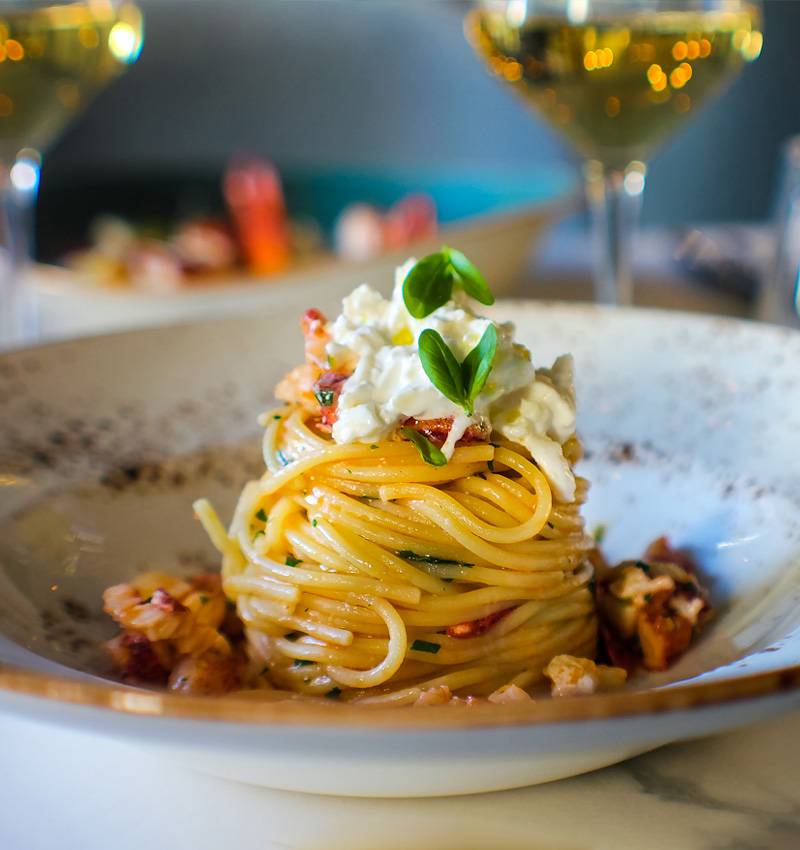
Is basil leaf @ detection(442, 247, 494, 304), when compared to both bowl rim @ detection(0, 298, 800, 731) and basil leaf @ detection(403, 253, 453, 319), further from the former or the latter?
bowl rim @ detection(0, 298, 800, 731)

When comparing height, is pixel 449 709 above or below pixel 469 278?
below

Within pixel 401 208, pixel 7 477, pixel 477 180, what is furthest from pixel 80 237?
pixel 7 477

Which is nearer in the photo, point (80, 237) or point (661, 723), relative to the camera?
point (661, 723)

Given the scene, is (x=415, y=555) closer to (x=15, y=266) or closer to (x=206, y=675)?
(x=206, y=675)

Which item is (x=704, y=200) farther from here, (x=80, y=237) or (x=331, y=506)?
(x=331, y=506)

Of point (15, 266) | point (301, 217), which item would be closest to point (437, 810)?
point (15, 266)

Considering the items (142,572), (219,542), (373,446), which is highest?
(373,446)
